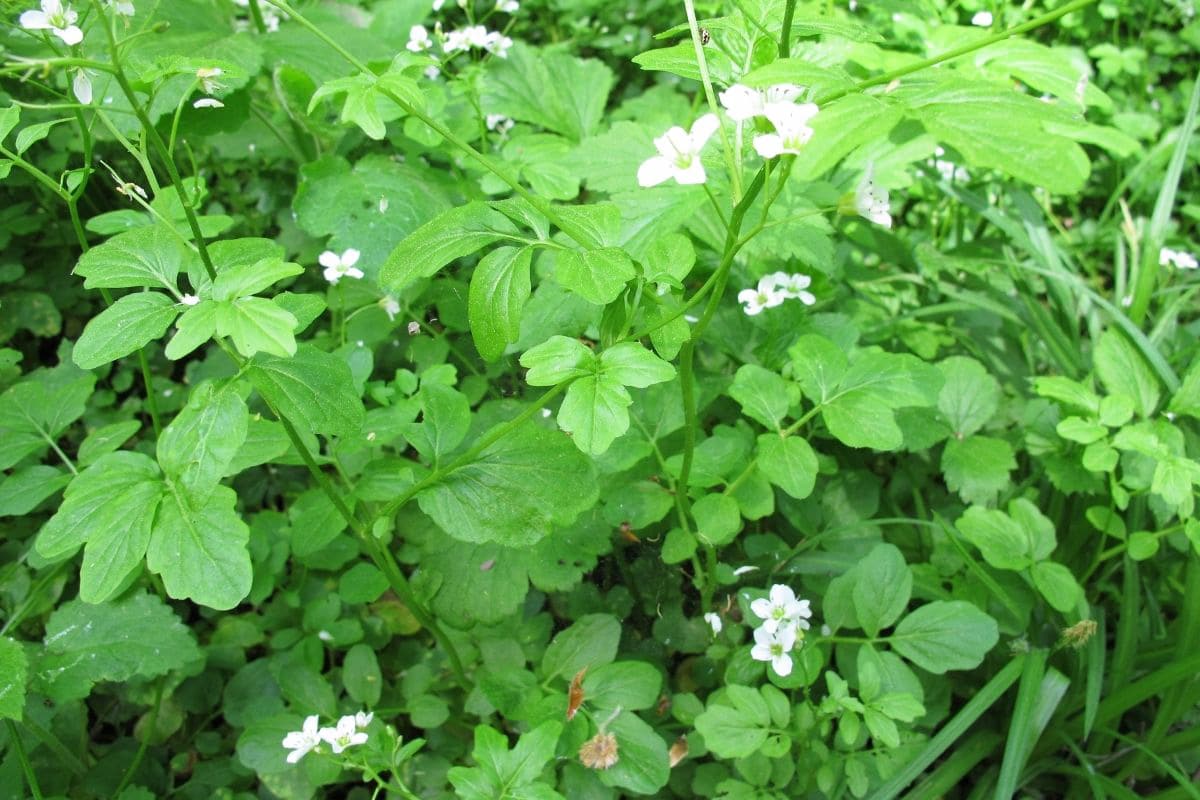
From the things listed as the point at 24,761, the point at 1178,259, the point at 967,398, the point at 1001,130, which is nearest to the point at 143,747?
the point at 24,761

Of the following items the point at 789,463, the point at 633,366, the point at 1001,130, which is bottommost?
the point at 789,463

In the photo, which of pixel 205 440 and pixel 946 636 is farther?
pixel 946 636

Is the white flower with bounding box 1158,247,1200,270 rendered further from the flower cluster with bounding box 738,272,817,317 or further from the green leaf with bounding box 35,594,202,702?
the green leaf with bounding box 35,594,202,702

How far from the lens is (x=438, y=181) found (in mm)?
2205

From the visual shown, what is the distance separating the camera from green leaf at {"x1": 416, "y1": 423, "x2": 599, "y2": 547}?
4.50 feet

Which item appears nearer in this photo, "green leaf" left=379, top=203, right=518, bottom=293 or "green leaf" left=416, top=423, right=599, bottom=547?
"green leaf" left=379, top=203, right=518, bottom=293

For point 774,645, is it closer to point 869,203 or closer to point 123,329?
point 869,203

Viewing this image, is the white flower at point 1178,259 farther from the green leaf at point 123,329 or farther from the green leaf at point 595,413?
the green leaf at point 123,329

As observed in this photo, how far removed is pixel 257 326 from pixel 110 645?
0.95 meters

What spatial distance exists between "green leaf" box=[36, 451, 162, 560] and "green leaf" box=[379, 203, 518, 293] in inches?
18.2

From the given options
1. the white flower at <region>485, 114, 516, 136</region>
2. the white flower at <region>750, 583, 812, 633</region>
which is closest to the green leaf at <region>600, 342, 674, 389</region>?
the white flower at <region>750, 583, 812, 633</region>

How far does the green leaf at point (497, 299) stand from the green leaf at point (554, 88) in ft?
3.94

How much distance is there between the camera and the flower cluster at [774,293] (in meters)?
1.87

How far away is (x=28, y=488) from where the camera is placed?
1591 millimetres
